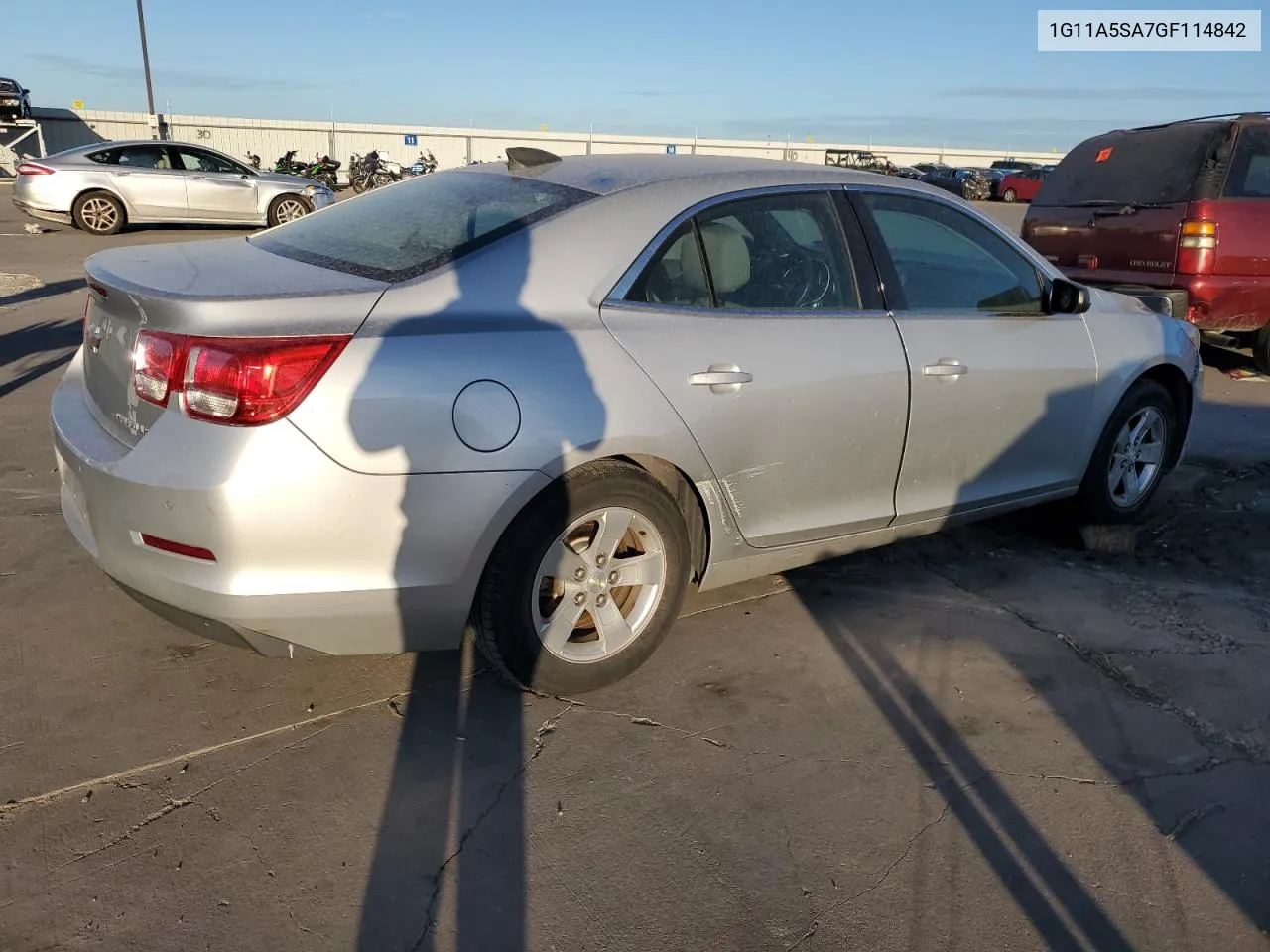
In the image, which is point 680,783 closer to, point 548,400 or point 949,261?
point 548,400

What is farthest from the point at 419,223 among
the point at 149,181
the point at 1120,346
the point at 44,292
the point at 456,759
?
the point at 149,181

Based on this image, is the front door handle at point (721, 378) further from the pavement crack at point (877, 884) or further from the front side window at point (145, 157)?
the front side window at point (145, 157)

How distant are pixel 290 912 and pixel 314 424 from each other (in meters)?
1.18

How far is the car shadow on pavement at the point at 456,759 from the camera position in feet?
7.93

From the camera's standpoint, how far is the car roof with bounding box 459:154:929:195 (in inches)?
139

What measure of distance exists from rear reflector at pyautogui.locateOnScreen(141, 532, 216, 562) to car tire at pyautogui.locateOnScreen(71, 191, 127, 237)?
1513cm

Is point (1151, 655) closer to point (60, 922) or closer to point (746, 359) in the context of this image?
point (746, 359)

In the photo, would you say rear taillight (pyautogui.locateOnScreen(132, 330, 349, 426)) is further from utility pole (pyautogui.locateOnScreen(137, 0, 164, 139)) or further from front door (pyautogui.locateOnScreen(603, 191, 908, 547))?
utility pole (pyautogui.locateOnScreen(137, 0, 164, 139))

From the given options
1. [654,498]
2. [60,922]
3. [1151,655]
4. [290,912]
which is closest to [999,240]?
[1151,655]

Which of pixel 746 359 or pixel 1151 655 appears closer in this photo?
pixel 746 359

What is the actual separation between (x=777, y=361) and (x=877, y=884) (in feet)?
5.43

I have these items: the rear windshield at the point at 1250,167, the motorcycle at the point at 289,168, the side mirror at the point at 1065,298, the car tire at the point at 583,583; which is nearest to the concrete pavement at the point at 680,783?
the car tire at the point at 583,583

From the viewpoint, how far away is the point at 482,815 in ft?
9.07

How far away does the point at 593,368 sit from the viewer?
3.08 meters
